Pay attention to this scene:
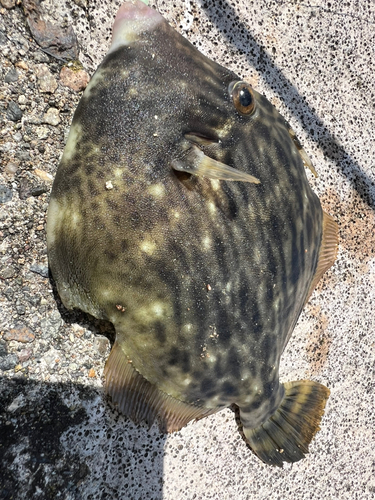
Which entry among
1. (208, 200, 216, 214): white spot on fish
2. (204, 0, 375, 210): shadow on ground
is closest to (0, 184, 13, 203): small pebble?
(208, 200, 216, 214): white spot on fish

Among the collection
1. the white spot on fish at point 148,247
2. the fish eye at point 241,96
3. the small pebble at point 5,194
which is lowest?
the small pebble at point 5,194

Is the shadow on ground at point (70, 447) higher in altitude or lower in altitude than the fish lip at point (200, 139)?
lower

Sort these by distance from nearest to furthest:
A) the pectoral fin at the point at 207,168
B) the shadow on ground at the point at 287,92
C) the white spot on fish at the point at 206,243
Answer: the pectoral fin at the point at 207,168 → the white spot on fish at the point at 206,243 → the shadow on ground at the point at 287,92

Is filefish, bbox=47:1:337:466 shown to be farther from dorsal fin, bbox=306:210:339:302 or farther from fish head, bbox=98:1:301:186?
dorsal fin, bbox=306:210:339:302

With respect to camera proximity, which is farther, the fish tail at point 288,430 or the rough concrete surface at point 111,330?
the fish tail at point 288,430

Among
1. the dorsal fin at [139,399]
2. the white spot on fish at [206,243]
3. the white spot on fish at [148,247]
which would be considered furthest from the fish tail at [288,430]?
the white spot on fish at [148,247]

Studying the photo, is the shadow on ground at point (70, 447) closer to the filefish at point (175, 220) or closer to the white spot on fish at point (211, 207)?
the filefish at point (175, 220)
